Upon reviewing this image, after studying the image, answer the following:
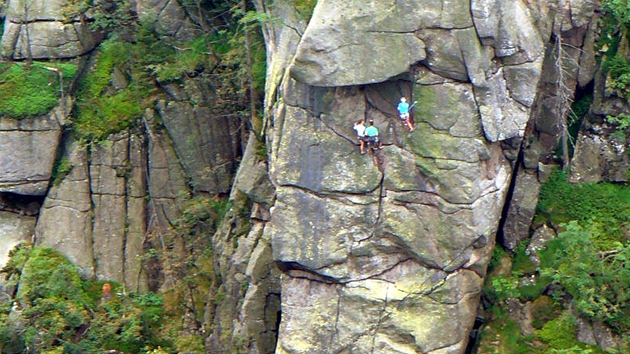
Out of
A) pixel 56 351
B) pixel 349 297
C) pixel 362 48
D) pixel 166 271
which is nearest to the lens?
pixel 362 48

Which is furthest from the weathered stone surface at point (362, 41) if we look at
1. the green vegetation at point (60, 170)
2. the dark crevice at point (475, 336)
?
the green vegetation at point (60, 170)

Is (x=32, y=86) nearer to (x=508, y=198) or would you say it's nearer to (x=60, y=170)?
(x=60, y=170)

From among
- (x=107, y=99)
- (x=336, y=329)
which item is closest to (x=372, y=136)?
(x=336, y=329)

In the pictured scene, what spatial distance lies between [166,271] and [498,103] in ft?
37.3

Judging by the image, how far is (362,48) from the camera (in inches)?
998

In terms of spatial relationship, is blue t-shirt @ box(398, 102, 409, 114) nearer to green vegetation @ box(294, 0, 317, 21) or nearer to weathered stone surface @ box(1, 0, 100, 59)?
green vegetation @ box(294, 0, 317, 21)

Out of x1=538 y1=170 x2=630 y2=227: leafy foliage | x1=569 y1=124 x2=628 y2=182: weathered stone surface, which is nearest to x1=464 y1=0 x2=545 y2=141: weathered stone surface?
x1=538 y1=170 x2=630 y2=227: leafy foliage

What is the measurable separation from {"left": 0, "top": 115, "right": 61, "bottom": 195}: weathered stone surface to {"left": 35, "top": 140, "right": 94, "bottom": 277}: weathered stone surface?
52 cm

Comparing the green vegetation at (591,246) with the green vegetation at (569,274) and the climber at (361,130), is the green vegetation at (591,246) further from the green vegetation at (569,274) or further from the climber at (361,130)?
the climber at (361,130)

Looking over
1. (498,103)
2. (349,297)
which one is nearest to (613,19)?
(498,103)

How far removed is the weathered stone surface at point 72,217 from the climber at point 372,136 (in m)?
10.6

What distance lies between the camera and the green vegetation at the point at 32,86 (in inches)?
1308

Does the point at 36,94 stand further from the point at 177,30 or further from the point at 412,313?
the point at 412,313

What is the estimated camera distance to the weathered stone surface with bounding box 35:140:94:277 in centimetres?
3309
